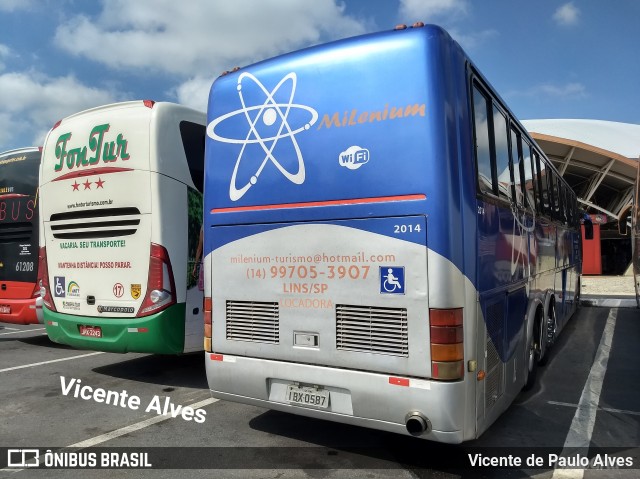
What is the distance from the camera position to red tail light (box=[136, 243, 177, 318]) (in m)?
5.76

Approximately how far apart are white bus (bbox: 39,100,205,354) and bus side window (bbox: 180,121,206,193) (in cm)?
1

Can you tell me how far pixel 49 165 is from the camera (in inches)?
261

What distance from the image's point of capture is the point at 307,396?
3.94 m

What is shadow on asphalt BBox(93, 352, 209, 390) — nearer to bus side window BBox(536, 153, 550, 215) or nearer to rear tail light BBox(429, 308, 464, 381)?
rear tail light BBox(429, 308, 464, 381)

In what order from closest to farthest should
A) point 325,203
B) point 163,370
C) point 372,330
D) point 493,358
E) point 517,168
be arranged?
1. point 372,330
2. point 325,203
3. point 493,358
4. point 517,168
5. point 163,370

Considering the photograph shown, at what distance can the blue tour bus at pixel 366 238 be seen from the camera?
3443mm

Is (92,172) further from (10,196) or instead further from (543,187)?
(543,187)

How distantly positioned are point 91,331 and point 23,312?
300cm

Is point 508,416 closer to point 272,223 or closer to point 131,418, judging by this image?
point 272,223

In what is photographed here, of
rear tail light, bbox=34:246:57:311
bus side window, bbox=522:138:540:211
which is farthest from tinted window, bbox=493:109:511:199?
rear tail light, bbox=34:246:57:311

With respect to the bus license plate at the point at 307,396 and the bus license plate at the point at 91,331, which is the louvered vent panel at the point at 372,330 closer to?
the bus license plate at the point at 307,396

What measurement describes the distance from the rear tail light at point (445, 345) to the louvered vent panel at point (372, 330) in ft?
0.67

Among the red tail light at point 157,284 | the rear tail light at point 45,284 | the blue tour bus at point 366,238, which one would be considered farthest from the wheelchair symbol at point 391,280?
the rear tail light at point 45,284

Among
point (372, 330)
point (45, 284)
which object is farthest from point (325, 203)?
point (45, 284)
